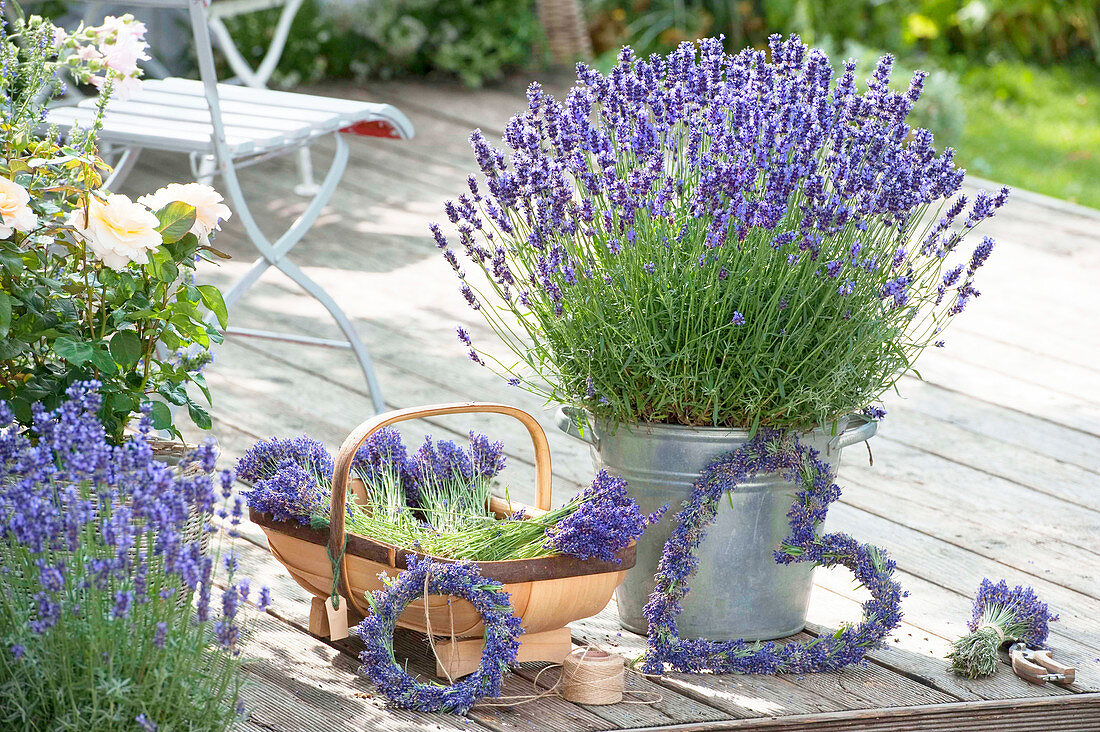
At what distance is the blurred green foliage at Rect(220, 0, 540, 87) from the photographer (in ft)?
19.7

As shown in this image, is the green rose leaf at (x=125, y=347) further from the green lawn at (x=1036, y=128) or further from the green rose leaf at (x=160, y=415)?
the green lawn at (x=1036, y=128)

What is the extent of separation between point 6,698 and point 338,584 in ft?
1.51

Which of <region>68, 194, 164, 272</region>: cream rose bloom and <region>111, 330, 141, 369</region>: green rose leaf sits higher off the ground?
<region>68, 194, 164, 272</region>: cream rose bloom

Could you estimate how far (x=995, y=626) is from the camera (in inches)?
73.7

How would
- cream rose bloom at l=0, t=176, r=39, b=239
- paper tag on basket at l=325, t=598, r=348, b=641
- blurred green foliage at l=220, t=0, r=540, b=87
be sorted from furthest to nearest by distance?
blurred green foliage at l=220, t=0, r=540, b=87 < paper tag on basket at l=325, t=598, r=348, b=641 < cream rose bloom at l=0, t=176, r=39, b=239

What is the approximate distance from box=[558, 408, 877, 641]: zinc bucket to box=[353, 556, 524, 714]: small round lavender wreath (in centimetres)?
29

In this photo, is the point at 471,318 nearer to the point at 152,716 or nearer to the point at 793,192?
the point at 793,192

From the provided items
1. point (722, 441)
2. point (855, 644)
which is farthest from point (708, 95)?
point (855, 644)

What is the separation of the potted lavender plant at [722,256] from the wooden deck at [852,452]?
0.24 m

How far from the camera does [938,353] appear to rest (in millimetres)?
3463

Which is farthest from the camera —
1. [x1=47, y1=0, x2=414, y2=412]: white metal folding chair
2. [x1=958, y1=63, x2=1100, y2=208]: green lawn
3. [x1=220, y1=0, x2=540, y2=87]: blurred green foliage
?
[x1=220, y1=0, x2=540, y2=87]: blurred green foliage

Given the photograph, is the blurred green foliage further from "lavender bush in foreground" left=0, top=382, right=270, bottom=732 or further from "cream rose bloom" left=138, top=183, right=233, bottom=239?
"lavender bush in foreground" left=0, top=382, right=270, bottom=732

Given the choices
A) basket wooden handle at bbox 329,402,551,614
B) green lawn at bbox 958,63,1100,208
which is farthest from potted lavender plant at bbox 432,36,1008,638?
green lawn at bbox 958,63,1100,208

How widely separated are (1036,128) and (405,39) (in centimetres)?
311
